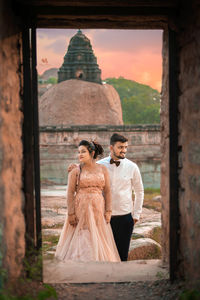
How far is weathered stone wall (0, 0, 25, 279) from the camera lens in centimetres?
280

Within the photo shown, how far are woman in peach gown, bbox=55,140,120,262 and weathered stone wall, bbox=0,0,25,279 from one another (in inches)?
61.8

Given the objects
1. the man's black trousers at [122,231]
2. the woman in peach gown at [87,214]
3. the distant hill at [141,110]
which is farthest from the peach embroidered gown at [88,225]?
the distant hill at [141,110]

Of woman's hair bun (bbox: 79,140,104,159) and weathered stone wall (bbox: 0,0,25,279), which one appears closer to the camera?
weathered stone wall (bbox: 0,0,25,279)

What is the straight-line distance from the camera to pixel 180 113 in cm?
361

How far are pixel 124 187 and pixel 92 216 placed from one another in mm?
726

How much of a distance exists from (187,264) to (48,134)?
12.6 meters

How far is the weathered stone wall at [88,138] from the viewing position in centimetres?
1548

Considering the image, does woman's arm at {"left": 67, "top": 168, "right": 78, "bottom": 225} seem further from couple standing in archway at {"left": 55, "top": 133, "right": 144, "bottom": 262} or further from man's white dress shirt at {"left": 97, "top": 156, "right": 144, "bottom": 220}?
man's white dress shirt at {"left": 97, "top": 156, "right": 144, "bottom": 220}

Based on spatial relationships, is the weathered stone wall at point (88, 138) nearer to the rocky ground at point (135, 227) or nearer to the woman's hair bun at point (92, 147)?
the rocky ground at point (135, 227)

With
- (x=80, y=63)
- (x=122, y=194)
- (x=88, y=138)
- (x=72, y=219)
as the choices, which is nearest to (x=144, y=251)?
(x=122, y=194)

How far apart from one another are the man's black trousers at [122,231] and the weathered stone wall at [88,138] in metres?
10.1

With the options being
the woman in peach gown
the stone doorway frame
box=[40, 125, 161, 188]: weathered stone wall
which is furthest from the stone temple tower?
the stone doorway frame

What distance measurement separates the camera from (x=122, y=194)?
535 centimetres

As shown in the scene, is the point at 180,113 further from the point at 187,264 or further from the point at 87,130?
the point at 87,130
